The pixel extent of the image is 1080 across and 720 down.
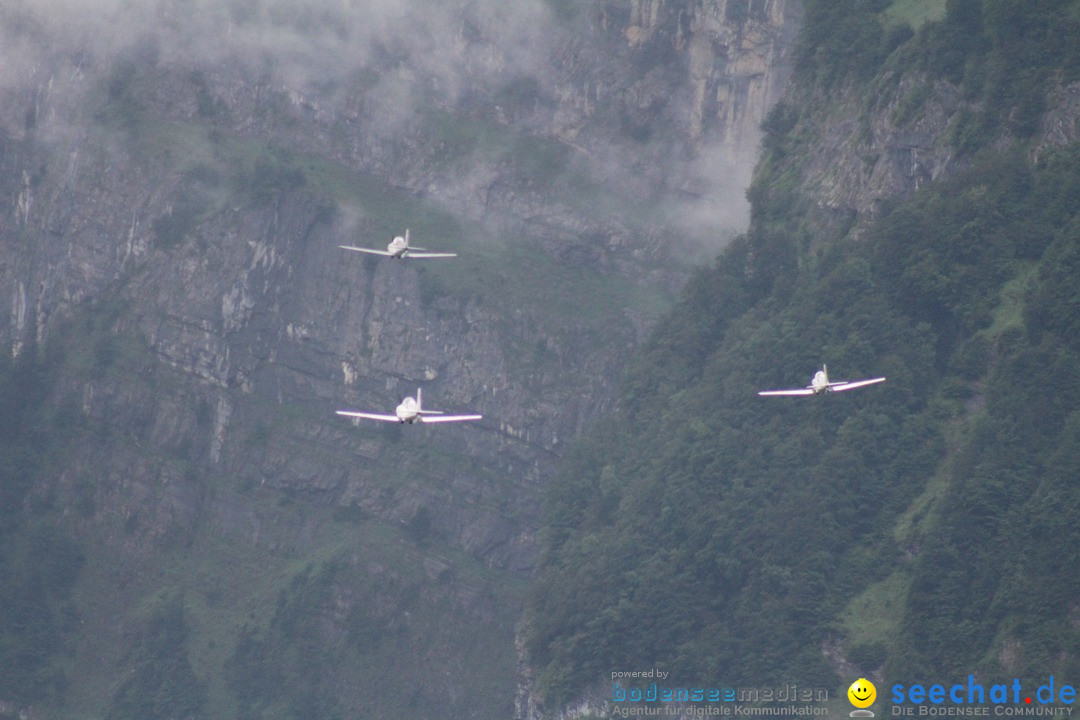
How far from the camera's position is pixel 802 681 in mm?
163875

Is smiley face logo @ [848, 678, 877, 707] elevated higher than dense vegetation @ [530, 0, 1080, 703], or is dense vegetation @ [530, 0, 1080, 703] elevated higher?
dense vegetation @ [530, 0, 1080, 703]

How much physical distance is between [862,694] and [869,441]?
20439mm

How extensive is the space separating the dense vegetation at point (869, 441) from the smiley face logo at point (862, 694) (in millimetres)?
1629

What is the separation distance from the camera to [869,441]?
174 metres

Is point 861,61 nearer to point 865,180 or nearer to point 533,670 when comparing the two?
point 865,180

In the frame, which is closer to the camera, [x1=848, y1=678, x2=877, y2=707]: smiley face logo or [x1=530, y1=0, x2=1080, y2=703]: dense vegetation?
[x1=848, y1=678, x2=877, y2=707]: smiley face logo

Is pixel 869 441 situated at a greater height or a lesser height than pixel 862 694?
greater

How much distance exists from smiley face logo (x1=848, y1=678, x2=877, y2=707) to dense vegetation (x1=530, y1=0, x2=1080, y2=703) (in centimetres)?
163

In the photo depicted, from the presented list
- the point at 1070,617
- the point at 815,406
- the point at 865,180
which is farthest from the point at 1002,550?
the point at 865,180

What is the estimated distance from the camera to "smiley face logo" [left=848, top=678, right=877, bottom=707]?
523ft

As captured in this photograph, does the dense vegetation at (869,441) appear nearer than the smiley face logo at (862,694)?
No

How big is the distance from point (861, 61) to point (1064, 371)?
1416 inches

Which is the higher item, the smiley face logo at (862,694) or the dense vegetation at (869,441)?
the dense vegetation at (869,441)

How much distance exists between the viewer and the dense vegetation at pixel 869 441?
529ft
